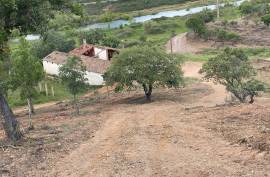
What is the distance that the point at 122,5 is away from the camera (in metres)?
124

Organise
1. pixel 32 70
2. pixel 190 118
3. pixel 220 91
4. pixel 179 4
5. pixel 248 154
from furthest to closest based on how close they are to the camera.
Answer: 1. pixel 179 4
2. pixel 220 91
3. pixel 32 70
4. pixel 190 118
5. pixel 248 154

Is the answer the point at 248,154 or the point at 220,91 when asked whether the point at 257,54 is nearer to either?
the point at 220,91

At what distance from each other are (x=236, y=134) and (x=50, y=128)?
8864mm

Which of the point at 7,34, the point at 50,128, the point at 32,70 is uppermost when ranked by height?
the point at 7,34

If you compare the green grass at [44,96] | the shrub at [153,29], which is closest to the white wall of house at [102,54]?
the green grass at [44,96]

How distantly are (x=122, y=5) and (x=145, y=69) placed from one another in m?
92.9

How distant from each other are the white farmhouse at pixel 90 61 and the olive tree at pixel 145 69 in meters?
8.36

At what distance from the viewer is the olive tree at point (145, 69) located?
3284 centimetres

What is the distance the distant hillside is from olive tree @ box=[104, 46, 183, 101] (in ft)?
282

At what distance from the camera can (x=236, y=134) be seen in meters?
16.0

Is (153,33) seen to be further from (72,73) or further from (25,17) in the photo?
(25,17)

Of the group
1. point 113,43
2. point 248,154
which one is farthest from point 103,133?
point 113,43

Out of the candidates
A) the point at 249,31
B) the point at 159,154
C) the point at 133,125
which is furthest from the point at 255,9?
the point at 159,154

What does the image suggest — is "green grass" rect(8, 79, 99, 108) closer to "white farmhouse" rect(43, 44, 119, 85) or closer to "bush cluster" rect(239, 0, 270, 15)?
"white farmhouse" rect(43, 44, 119, 85)
